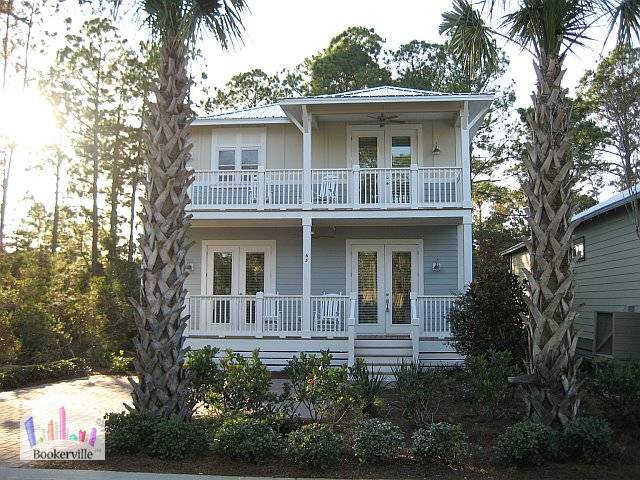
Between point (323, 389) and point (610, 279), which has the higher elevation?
point (610, 279)

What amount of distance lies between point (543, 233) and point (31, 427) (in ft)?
23.3

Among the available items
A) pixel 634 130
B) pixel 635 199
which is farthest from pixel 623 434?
pixel 634 130

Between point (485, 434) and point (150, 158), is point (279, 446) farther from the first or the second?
point (150, 158)

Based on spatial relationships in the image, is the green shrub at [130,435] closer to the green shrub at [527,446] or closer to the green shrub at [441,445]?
the green shrub at [441,445]

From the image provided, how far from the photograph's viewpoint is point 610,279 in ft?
44.6

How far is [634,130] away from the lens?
11742mm

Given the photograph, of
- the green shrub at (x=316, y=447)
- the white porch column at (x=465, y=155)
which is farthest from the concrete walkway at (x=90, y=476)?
the white porch column at (x=465, y=155)

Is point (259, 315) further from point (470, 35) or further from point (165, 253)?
point (470, 35)

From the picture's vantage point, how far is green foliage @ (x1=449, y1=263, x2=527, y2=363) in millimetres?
9289

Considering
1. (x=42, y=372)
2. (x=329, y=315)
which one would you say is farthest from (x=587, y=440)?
(x=42, y=372)

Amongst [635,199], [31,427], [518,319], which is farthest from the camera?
[635,199]

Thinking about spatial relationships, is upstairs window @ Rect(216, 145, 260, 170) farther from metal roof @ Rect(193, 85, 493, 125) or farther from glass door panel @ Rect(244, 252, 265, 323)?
glass door panel @ Rect(244, 252, 265, 323)

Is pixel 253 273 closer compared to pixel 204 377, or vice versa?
pixel 204 377

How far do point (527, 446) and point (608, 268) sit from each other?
9237 mm
